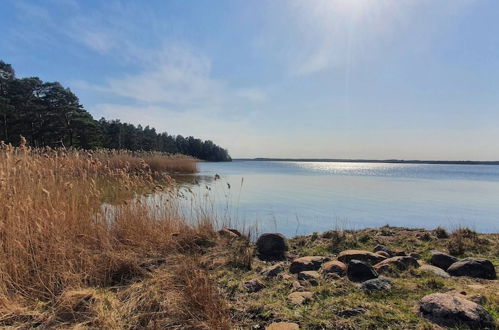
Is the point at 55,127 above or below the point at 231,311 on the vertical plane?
above

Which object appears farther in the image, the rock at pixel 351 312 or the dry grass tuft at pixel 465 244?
the dry grass tuft at pixel 465 244

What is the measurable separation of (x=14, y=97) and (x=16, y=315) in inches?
1395

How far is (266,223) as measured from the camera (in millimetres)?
7750

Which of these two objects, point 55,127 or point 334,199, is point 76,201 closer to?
point 334,199

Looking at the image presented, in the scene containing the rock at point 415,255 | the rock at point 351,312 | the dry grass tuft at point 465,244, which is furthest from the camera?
the dry grass tuft at point 465,244

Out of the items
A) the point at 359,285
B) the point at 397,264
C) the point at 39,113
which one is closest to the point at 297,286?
the point at 359,285

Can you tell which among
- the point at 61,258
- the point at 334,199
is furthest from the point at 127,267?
the point at 334,199

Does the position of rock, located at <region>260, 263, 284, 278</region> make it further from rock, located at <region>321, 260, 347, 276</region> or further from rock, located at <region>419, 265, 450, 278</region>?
rock, located at <region>419, 265, 450, 278</region>

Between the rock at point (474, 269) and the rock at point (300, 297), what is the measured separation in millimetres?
2004

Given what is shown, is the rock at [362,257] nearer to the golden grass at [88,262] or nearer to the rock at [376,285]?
the rock at [376,285]

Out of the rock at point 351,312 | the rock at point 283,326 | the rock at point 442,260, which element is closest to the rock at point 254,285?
the rock at point 283,326

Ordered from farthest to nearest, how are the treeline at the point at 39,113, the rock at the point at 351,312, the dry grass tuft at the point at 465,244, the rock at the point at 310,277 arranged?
the treeline at the point at 39,113 → the dry grass tuft at the point at 465,244 → the rock at the point at 310,277 → the rock at the point at 351,312

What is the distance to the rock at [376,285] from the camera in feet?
10.0

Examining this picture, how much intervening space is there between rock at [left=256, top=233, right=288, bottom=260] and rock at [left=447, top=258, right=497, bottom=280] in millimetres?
2162
